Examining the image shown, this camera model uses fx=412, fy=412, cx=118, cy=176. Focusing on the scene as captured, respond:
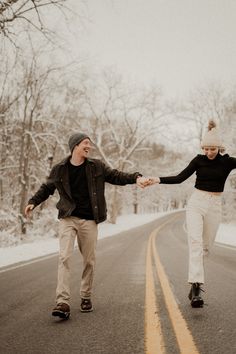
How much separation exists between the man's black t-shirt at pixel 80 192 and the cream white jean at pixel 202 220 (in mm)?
1321

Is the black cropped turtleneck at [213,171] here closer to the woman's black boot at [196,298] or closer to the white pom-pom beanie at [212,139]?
the white pom-pom beanie at [212,139]

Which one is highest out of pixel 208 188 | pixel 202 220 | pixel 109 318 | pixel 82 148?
pixel 82 148

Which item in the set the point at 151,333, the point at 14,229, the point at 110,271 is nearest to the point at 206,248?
the point at 151,333

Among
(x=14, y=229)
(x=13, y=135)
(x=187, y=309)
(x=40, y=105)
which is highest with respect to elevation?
(x=40, y=105)

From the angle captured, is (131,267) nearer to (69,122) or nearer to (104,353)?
(104,353)

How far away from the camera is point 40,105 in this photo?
25.4 m

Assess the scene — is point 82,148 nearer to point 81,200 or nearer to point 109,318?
point 81,200

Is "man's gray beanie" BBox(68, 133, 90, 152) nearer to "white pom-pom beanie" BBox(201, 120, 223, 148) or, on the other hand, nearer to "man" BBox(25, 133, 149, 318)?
"man" BBox(25, 133, 149, 318)

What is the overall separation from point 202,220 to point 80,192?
1.64m

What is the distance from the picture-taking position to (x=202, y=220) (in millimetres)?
5320

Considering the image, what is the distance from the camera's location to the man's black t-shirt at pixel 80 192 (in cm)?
482

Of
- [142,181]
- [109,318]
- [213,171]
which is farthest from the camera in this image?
[213,171]

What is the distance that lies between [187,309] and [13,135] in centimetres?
2370

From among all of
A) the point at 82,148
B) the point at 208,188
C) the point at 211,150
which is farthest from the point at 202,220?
the point at 82,148
